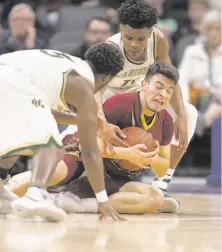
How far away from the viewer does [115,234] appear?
3861 millimetres

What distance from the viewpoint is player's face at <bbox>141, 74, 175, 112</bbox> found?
201 inches

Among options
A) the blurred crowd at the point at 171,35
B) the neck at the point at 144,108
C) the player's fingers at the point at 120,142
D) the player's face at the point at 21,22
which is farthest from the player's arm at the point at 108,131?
the player's face at the point at 21,22

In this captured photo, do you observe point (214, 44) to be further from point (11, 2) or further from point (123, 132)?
point (123, 132)

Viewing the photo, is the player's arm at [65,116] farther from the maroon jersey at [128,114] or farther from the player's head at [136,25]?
the player's head at [136,25]

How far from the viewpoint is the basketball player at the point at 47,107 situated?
13.9 feet

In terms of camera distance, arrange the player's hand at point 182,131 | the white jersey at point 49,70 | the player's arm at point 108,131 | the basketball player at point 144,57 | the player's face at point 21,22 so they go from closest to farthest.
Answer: the white jersey at point 49,70 → the player's arm at point 108,131 → the basketball player at point 144,57 → the player's hand at point 182,131 → the player's face at point 21,22

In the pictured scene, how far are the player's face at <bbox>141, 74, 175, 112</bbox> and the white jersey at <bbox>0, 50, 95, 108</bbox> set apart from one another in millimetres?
768

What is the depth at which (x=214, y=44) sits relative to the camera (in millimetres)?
9055

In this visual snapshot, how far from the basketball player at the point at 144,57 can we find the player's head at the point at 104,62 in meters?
0.57

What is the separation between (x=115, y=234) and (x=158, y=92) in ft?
4.93

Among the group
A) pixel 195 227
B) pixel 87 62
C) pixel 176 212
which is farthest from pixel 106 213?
pixel 176 212

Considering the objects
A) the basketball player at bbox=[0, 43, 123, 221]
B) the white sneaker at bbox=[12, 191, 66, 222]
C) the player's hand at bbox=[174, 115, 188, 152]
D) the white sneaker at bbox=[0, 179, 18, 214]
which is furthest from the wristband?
the player's hand at bbox=[174, 115, 188, 152]

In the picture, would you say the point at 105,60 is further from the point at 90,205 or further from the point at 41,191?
the point at 90,205

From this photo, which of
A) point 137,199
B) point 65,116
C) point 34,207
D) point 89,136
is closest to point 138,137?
point 137,199
